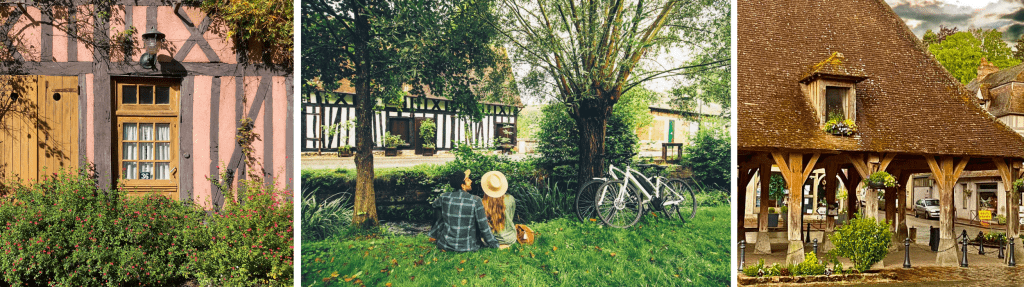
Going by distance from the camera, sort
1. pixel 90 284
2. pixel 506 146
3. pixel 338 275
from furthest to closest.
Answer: pixel 90 284, pixel 506 146, pixel 338 275

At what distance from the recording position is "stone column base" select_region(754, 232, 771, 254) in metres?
9.46

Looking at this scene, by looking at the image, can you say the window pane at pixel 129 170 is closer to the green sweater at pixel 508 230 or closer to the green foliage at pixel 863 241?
the green sweater at pixel 508 230

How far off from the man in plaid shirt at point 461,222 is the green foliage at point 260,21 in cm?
270

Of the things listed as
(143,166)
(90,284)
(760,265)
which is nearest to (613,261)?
(760,265)

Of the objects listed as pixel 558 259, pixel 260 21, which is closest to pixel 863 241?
pixel 558 259

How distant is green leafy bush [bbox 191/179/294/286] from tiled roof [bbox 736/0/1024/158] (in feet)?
19.7

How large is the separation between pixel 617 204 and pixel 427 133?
1927 mm

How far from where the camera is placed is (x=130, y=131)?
6.54 m

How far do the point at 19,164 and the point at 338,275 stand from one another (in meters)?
4.78

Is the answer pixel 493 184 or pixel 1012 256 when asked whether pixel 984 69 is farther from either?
pixel 493 184

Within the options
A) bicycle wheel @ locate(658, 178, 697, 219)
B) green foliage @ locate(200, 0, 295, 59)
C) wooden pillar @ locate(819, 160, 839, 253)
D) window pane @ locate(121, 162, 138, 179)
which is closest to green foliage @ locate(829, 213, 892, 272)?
wooden pillar @ locate(819, 160, 839, 253)

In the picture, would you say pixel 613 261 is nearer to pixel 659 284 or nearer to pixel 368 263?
pixel 659 284

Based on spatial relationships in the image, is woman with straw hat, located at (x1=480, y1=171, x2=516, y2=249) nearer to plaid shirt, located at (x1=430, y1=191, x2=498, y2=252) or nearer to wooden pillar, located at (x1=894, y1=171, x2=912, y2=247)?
plaid shirt, located at (x1=430, y1=191, x2=498, y2=252)

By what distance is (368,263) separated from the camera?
15.8 feet
